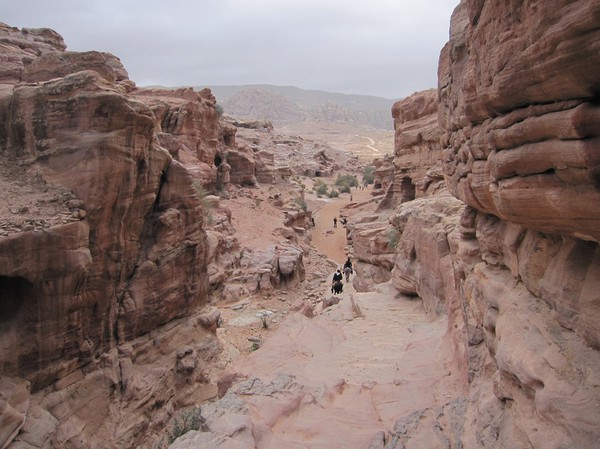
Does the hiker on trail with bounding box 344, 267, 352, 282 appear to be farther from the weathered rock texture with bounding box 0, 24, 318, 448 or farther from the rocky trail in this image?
the weathered rock texture with bounding box 0, 24, 318, 448

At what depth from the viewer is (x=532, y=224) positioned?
3.96 m

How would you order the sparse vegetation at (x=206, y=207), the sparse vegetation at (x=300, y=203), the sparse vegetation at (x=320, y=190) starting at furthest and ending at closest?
1. the sparse vegetation at (x=320, y=190)
2. the sparse vegetation at (x=300, y=203)
3. the sparse vegetation at (x=206, y=207)

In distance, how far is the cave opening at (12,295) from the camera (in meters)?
6.92

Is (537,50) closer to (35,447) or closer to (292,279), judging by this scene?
(35,447)

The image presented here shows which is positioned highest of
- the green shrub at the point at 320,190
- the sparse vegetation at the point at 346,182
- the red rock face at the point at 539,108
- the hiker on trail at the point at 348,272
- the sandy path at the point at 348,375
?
the red rock face at the point at 539,108

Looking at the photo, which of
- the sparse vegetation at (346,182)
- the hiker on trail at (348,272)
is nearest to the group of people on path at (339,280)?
the hiker on trail at (348,272)

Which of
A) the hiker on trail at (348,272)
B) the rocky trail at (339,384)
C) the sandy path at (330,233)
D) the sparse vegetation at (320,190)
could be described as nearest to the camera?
the rocky trail at (339,384)

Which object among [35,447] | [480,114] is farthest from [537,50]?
[35,447]

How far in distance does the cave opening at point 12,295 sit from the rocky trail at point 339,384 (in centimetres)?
350

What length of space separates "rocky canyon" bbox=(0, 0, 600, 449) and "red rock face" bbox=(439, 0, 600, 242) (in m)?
0.02

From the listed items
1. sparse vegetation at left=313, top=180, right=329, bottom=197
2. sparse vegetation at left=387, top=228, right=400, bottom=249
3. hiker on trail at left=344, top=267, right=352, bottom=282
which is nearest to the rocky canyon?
sparse vegetation at left=387, top=228, right=400, bottom=249

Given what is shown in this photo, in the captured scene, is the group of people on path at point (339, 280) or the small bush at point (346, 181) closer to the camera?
the group of people on path at point (339, 280)

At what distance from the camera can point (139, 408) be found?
8531 mm

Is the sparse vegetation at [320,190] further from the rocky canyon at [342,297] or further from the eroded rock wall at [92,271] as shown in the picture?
the eroded rock wall at [92,271]
